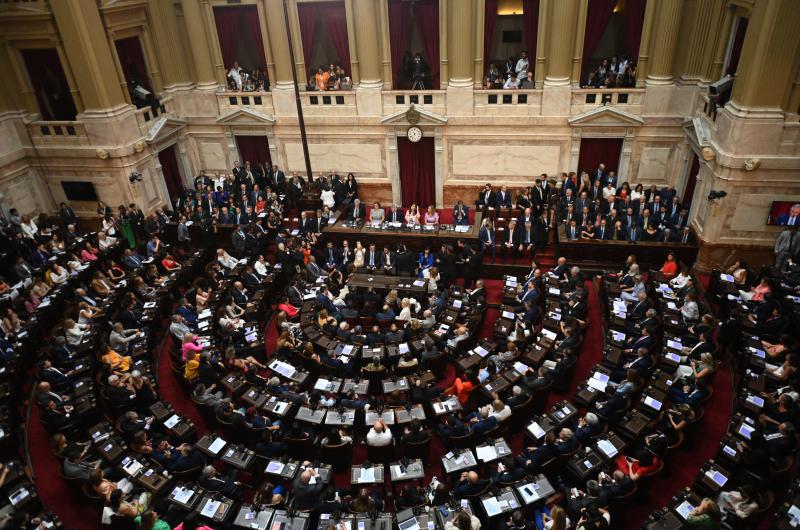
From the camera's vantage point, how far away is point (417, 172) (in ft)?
70.2

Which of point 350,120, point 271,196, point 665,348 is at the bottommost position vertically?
point 665,348

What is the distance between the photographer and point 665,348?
494 inches

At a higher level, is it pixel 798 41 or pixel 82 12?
pixel 82 12

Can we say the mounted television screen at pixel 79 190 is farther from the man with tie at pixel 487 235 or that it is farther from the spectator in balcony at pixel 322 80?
the man with tie at pixel 487 235

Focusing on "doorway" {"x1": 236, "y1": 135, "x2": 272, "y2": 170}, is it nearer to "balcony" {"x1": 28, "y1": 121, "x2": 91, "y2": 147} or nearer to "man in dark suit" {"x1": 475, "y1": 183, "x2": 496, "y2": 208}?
"balcony" {"x1": 28, "y1": 121, "x2": 91, "y2": 147}

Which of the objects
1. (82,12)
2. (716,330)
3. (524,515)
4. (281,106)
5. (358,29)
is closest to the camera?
(524,515)

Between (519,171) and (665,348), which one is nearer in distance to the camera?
(665,348)

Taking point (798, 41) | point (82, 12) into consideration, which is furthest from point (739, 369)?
point (82, 12)

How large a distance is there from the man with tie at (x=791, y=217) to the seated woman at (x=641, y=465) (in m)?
9.39

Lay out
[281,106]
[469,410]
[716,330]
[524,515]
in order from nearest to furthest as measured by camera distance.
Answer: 1. [524,515]
2. [469,410]
3. [716,330]
4. [281,106]

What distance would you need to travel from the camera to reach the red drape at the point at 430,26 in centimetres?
1923

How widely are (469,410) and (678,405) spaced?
4.16 metres

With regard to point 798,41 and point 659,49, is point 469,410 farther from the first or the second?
point 659,49

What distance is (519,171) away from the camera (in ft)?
67.7
